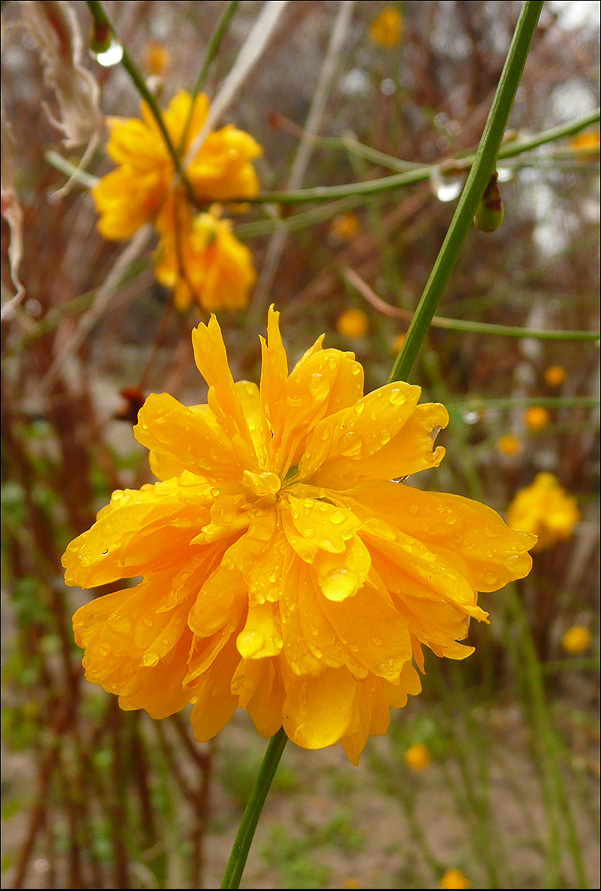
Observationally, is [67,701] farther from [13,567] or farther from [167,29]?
[167,29]

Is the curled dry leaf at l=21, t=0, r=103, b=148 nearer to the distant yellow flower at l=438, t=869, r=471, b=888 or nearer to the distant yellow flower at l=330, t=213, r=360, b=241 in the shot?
the distant yellow flower at l=438, t=869, r=471, b=888

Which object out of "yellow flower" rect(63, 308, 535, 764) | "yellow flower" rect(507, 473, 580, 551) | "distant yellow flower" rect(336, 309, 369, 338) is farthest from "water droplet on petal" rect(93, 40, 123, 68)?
"distant yellow flower" rect(336, 309, 369, 338)

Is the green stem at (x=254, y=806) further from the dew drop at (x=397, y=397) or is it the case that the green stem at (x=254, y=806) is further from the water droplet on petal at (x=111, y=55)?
the water droplet on petal at (x=111, y=55)

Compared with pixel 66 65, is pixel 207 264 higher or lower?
lower

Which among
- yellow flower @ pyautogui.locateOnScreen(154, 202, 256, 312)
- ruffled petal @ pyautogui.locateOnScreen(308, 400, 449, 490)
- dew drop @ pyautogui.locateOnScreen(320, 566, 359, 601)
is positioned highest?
ruffled petal @ pyautogui.locateOnScreen(308, 400, 449, 490)

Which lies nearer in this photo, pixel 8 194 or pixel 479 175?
pixel 479 175

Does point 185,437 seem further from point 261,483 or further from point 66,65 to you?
point 66,65

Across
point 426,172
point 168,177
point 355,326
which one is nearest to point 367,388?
point 355,326
